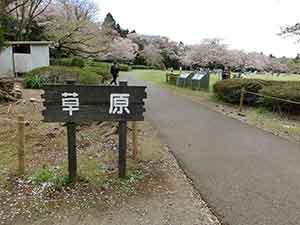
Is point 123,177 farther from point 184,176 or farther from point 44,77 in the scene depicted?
point 44,77

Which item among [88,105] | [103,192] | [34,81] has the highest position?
[88,105]

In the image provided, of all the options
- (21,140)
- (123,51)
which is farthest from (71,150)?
(123,51)

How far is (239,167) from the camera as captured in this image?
4977mm

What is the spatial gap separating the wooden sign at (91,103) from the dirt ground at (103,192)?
92 centimetres

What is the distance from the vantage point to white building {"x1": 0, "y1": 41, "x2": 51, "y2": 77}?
2070cm

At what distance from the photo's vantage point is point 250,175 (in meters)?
4.62

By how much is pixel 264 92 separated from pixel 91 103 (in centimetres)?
833

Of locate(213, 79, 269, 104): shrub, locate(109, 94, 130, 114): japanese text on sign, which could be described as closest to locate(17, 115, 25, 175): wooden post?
locate(109, 94, 130, 114): japanese text on sign

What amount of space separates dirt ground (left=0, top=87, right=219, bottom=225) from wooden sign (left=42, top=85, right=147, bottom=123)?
0.92m

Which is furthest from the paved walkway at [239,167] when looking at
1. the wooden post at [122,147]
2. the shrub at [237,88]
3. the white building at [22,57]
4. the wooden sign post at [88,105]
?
the white building at [22,57]

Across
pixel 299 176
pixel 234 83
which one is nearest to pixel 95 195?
pixel 299 176

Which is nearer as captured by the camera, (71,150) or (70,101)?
(70,101)

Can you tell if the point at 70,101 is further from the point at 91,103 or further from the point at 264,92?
the point at 264,92

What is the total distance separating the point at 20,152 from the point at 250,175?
3.41 meters
